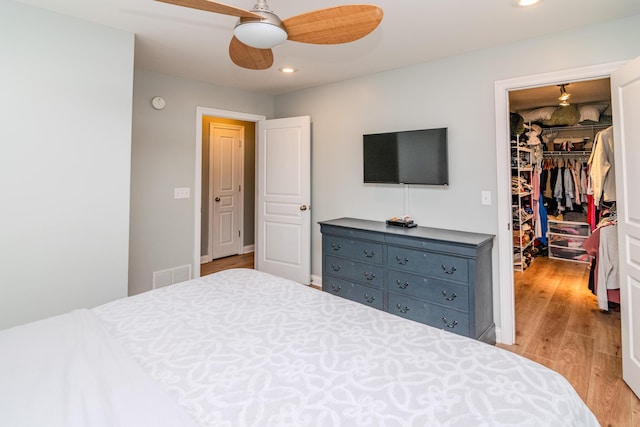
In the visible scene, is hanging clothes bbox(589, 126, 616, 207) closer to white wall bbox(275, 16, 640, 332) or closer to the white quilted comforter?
white wall bbox(275, 16, 640, 332)

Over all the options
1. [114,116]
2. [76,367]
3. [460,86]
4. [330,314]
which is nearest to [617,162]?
[460,86]

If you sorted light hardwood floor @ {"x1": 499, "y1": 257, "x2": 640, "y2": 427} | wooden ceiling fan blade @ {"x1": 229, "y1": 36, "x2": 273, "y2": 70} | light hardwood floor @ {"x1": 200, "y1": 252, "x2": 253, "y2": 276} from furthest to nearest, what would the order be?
light hardwood floor @ {"x1": 200, "y1": 252, "x2": 253, "y2": 276}
light hardwood floor @ {"x1": 499, "y1": 257, "x2": 640, "y2": 427}
wooden ceiling fan blade @ {"x1": 229, "y1": 36, "x2": 273, "y2": 70}

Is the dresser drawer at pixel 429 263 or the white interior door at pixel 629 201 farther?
the dresser drawer at pixel 429 263

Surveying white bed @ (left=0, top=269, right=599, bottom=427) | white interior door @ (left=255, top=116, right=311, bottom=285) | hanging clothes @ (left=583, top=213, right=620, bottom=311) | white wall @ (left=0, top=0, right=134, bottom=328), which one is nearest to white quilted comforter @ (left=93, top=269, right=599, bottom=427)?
white bed @ (left=0, top=269, right=599, bottom=427)

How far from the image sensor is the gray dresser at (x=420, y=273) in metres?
2.46

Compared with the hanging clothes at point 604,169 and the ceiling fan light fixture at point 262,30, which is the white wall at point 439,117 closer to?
the hanging clothes at point 604,169

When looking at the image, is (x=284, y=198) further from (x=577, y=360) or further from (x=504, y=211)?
(x=577, y=360)

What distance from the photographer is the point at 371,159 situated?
11.2ft

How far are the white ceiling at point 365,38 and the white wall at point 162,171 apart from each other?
288mm

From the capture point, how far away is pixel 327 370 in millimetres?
1050

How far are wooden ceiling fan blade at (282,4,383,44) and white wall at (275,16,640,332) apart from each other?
177cm

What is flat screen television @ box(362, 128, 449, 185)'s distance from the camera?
2973 millimetres

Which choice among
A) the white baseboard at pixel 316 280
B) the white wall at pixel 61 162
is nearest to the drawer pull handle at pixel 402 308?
the white baseboard at pixel 316 280

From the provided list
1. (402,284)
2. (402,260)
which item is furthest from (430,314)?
(402,260)
